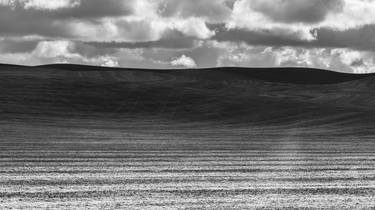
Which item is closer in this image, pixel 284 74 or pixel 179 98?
pixel 179 98

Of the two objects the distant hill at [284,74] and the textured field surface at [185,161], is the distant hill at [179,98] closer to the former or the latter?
the textured field surface at [185,161]

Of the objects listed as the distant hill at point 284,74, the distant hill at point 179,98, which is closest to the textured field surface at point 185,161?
the distant hill at point 179,98

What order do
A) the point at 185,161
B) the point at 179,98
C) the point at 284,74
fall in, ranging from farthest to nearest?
the point at 284,74 < the point at 179,98 < the point at 185,161

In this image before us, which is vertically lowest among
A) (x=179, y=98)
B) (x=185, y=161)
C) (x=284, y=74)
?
(x=185, y=161)

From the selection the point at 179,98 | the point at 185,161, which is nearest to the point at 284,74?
the point at 179,98

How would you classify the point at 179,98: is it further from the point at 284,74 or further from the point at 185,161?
the point at 185,161

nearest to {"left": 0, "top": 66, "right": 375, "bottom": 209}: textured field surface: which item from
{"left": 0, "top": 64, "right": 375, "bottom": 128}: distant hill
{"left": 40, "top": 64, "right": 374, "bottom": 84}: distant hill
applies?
{"left": 0, "top": 64, "right": 375, "bottom": 128}: distant hill

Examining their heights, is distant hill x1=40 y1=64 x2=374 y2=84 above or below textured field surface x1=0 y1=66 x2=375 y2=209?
above

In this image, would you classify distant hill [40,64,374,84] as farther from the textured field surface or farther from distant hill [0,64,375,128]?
the textured field surface

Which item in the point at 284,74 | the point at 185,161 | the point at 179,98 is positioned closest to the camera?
the point at 185,161

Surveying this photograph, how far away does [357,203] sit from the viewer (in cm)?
1155

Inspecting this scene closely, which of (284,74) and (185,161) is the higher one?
(284,74)

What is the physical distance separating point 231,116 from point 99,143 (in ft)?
90.8

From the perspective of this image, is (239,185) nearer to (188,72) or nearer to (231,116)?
(231,116)
